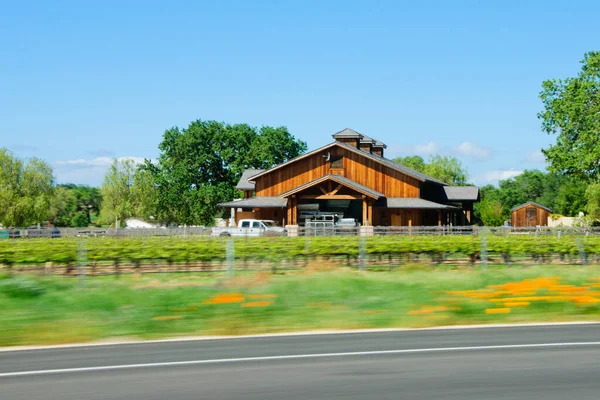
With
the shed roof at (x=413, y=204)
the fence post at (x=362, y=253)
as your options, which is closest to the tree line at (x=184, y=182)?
the shed roof at (x=413, y=204)

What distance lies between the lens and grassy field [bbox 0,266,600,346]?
1260 centimetres

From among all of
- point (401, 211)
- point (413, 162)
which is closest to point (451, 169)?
point (413, 162)

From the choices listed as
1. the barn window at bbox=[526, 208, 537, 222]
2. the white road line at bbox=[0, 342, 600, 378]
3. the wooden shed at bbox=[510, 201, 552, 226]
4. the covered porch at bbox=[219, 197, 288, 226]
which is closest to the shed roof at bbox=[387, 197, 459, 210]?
the covered porch at bbox=[219, 197, 288, 226]

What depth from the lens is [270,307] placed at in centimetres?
1403

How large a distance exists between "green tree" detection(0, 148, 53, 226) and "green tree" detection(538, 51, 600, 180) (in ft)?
171

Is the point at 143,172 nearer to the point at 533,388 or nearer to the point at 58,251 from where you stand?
the point at 58,251

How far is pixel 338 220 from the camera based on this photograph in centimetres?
5456

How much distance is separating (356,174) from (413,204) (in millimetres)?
5869

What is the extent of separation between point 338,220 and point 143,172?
1730 inches

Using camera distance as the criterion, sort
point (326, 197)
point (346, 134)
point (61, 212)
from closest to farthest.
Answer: point (326, 197)
point (346, 134)
point (61, 212)

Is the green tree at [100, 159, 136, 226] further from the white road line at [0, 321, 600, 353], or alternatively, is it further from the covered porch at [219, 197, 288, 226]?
the white road line at [0, 321, 600, 353]

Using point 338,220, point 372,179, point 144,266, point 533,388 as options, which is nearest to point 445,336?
point 533,388

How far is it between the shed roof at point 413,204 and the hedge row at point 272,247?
24636mm

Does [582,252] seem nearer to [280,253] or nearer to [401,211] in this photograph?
[280,253]
